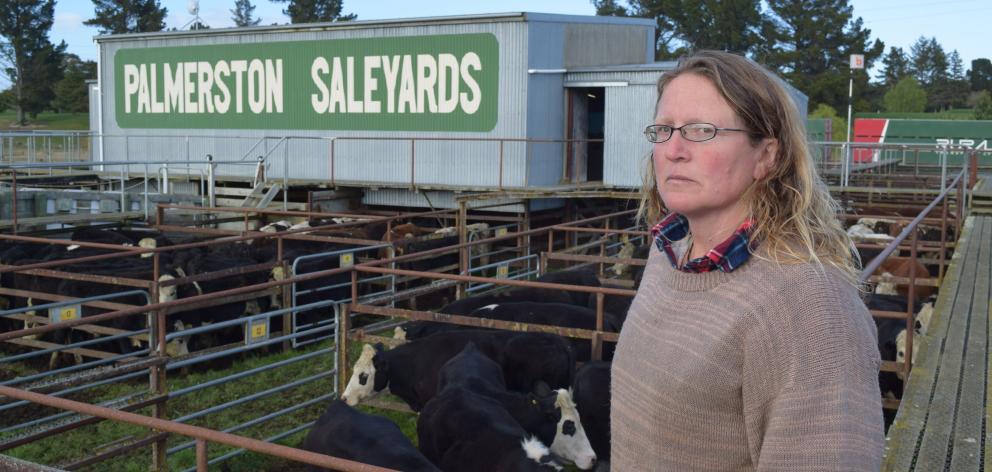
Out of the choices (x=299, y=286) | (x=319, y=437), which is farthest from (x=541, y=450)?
(x=299, y=286)

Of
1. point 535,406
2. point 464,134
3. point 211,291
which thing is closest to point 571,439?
point 535,406

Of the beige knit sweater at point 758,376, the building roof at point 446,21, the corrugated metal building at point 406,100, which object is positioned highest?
the building roof at point 446,21

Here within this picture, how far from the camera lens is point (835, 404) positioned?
1749mm

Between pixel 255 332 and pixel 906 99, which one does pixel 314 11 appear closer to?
pixel 906 99

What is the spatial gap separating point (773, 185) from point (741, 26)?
66.2 m

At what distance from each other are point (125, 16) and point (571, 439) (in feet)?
236

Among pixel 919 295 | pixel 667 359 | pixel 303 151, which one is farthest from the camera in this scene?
pixel 303 151

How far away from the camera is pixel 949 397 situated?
5.85 metres

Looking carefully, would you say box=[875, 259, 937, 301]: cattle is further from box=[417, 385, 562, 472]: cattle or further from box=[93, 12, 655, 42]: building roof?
box=[93, 12, 655, 42]: building roof

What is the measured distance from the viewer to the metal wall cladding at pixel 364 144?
20.1m

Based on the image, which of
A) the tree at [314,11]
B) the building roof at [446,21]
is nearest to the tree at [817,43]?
the tree at [314,11]

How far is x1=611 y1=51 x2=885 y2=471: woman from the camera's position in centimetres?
178

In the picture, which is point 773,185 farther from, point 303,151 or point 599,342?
point 303,151

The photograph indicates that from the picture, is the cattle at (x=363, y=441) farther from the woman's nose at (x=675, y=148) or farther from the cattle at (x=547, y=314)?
the woman's nose at (x=675, y=148)
